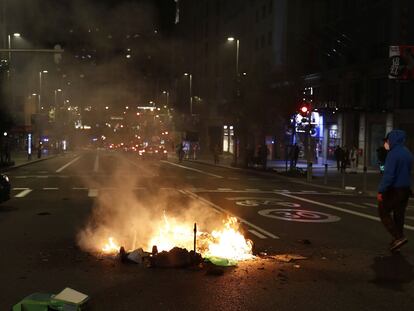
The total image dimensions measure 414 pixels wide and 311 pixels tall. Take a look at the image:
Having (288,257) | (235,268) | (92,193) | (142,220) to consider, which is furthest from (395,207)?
(92,193)

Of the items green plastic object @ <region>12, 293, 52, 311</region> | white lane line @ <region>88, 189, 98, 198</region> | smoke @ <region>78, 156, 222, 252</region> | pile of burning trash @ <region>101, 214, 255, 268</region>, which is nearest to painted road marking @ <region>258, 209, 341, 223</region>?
smoke @ <region>78, 156, 222, 252</region>

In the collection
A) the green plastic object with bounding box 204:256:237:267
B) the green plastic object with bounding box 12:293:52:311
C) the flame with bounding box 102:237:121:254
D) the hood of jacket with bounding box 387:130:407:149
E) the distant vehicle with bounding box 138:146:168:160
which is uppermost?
the hood of jacket with bounding box 387:130:407:149

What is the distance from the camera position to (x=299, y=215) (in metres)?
9.62

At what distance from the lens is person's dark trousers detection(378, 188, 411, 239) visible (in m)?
6.30

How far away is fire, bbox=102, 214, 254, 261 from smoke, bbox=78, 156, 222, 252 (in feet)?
0.06

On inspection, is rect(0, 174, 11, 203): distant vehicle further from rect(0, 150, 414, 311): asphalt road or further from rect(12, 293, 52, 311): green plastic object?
rect(12, 293, 52, 311): green plastic object

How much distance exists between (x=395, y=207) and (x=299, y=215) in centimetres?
335

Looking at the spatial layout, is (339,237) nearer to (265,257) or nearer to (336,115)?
(265,257)

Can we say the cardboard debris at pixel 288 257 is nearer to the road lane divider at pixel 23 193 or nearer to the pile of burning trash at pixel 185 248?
the pile of burning trash at pixel 185 248

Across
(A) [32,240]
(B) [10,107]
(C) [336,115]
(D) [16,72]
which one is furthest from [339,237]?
(C) [336,115]

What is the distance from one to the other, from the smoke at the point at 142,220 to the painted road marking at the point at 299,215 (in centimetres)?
110

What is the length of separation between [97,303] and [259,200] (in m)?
8.09

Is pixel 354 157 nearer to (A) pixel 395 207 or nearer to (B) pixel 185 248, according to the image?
(A) pixel 395 207

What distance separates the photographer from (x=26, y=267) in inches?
211
